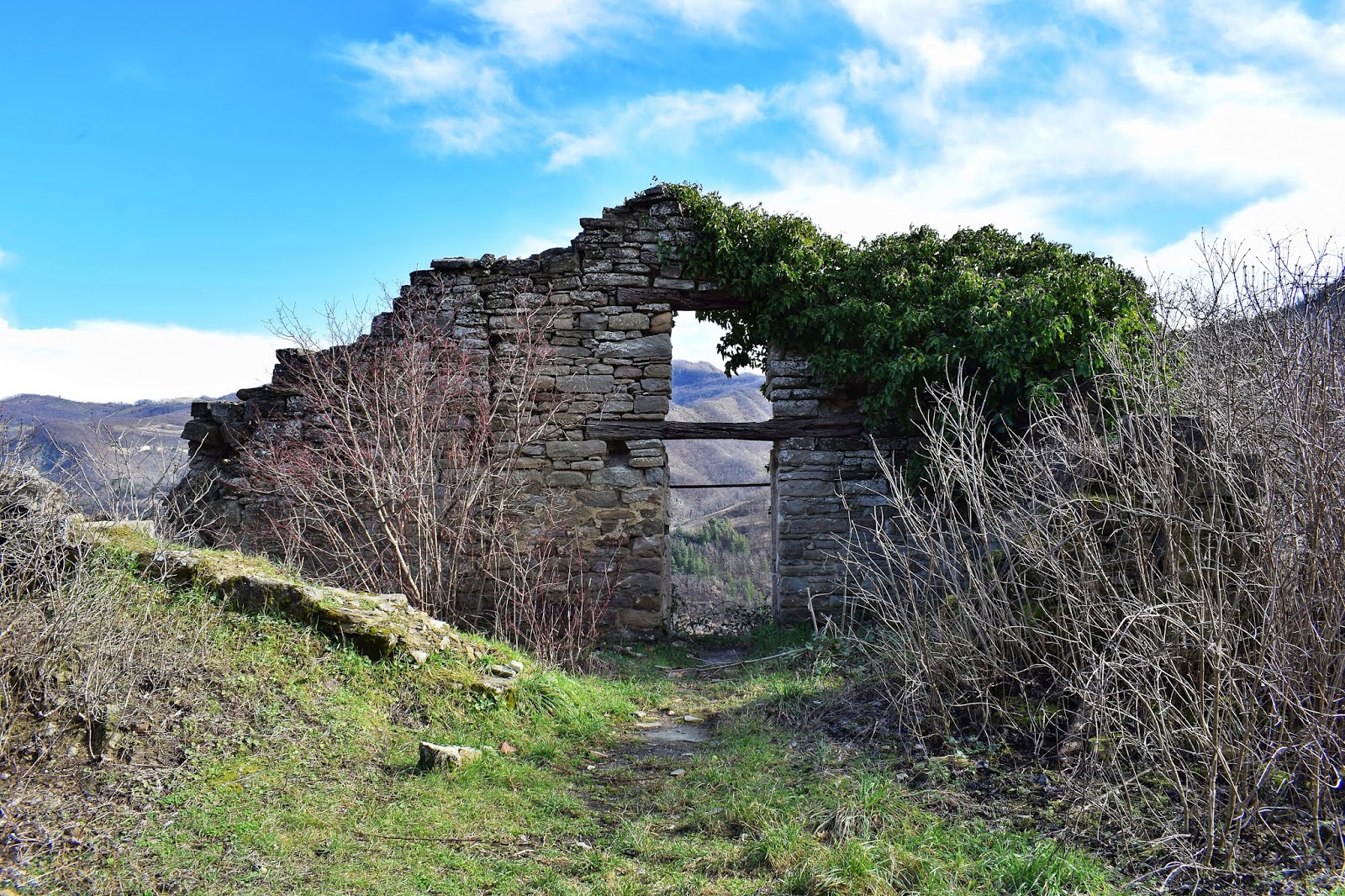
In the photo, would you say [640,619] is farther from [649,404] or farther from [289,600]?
[289,600]

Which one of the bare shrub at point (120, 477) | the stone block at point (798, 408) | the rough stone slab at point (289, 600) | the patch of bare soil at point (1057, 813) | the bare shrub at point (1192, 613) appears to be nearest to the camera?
the patch of bare soil at point (1057, 813)

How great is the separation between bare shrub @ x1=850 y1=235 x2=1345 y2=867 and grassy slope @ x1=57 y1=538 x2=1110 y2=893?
0.65 meters

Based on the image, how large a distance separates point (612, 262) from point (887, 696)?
572cm

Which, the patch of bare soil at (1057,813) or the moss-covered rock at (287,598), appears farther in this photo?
the moss-covered rock at (287,598)

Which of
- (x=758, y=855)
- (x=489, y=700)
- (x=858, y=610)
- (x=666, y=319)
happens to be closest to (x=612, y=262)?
(x=666, y=319)

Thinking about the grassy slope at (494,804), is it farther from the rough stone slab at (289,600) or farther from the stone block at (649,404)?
the stone block at (649,404)

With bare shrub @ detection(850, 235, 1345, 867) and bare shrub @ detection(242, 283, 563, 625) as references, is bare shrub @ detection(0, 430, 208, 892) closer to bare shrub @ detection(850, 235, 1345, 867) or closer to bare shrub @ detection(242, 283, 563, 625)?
bare shrub @ detection(242, 283, 563, 625)

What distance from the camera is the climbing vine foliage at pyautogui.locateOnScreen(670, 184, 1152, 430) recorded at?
7.69m

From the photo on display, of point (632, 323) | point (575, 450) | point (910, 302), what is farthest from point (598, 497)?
point (910, 302)

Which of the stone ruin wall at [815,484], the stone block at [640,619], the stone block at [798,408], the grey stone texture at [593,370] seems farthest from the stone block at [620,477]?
the stone block at [798,408]

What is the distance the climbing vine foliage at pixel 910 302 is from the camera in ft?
25.2

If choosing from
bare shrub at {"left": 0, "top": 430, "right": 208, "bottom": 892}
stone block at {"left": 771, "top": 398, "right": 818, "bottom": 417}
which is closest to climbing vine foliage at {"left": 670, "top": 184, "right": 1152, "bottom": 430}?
stone block at {"left": 771, "top": 398, "right": 818, "bottom": 417}

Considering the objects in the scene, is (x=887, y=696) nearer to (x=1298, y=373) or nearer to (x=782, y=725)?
(x=782, y=725)

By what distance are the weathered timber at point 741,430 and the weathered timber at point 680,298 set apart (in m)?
1.26
